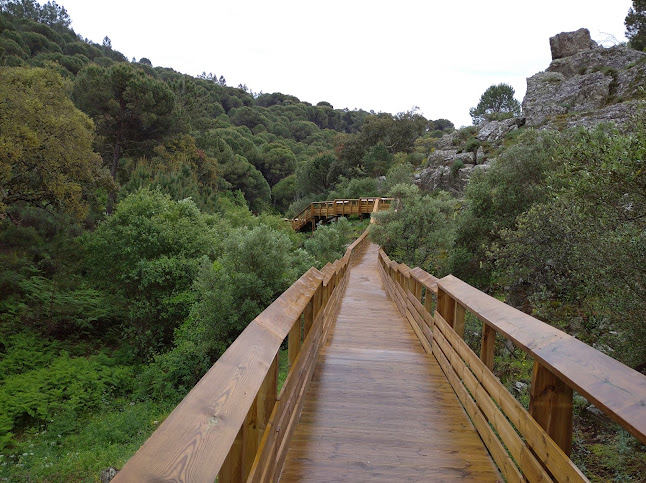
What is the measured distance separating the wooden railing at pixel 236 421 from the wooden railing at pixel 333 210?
3100cm

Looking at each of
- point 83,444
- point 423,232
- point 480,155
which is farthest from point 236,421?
point 480,155

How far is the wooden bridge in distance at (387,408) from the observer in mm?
1285

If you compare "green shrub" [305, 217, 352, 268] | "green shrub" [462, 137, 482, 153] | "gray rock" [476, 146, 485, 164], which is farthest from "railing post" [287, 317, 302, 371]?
"green shrub" [462, 137, 482, 153]

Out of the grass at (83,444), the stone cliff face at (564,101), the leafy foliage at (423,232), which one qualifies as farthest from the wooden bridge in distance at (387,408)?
the stone cliff face at (564,101)

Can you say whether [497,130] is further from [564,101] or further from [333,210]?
[333,210]

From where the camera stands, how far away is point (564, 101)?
29.1 meters

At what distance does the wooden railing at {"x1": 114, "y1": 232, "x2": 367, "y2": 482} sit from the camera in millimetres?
1023

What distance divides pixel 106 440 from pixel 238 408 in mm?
7623

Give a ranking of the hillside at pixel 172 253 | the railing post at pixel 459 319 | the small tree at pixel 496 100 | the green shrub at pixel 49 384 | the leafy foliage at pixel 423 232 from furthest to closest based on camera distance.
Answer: the small tree at pixel 496 100 < the leafy foliage at pixel 423 232 < the green shrub at pixel 49 384 < the hillside at pixel 172 253 < the railing post at pixel 459 319

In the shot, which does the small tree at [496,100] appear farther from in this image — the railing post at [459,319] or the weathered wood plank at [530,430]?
the weathered wood plank at [530,430]

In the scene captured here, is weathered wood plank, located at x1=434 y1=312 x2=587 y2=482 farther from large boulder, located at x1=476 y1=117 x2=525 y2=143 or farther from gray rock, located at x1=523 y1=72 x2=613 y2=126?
large boulder, located at x1=476 y1=117 x2=525 y2=143

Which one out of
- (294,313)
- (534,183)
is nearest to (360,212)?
(534,183)

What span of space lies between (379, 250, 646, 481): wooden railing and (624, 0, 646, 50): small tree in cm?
3860

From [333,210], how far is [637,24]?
1066 inches
